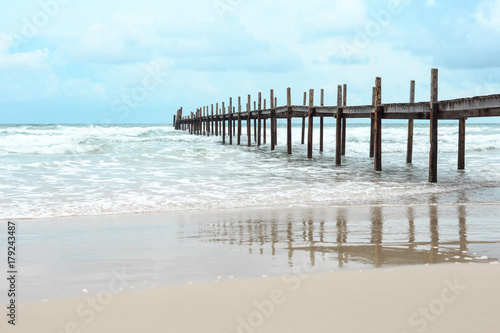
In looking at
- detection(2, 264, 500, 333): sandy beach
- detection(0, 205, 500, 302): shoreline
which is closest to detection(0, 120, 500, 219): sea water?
detection(0, 205, 500, 302): shoreline

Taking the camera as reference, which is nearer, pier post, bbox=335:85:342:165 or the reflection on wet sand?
the reflection on wet sand

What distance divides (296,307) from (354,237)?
2.43m

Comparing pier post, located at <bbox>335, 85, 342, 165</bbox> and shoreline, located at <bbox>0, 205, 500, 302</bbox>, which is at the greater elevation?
pier post, located at <bbox>335, 85, 342, 165</bbox>

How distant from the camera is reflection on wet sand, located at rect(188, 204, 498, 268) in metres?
4.47

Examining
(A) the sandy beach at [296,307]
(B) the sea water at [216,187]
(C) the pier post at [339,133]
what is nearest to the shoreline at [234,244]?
(A) the sandy beach at [296,307]

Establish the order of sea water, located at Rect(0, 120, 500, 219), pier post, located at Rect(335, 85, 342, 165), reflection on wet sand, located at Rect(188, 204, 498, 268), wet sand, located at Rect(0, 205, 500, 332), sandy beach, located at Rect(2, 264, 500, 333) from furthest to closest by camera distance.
Answer: 1. pier post, located at Rect(335, 85, 342, 165)
2. sea water, located at Rect(0, 120, 500, 219)
3. reflection on wet sand, located at Rect(188, 204, 498, 268)
4. wet sand, located at Rect(0, 205, 500, 332)
5. sandy beach, located at Rect(2, 264, 500, 333)

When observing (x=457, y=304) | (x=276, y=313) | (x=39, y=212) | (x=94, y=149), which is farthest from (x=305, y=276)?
(x=94, y=149)

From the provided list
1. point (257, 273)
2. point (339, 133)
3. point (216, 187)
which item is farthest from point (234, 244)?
point (339, 133)

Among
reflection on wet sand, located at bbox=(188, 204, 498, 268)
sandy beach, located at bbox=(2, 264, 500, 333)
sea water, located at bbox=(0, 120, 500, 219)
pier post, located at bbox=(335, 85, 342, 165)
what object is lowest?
sandy beach, located at bbox=(2, 264, 500, 333)

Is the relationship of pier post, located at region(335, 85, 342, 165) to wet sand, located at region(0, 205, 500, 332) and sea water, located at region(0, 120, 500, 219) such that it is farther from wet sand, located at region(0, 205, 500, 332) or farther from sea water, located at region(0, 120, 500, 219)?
wet sand, located at region(0, 205, 500, 332)

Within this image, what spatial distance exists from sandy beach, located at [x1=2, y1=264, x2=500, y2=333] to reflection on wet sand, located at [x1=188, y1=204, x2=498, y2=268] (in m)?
0.58

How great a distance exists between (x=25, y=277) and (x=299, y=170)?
38.0ft

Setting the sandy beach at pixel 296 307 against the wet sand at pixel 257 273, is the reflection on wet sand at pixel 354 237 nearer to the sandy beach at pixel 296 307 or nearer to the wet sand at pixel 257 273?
the wet sand at pixel 257 273

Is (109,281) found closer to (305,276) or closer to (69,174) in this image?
(305,276)
